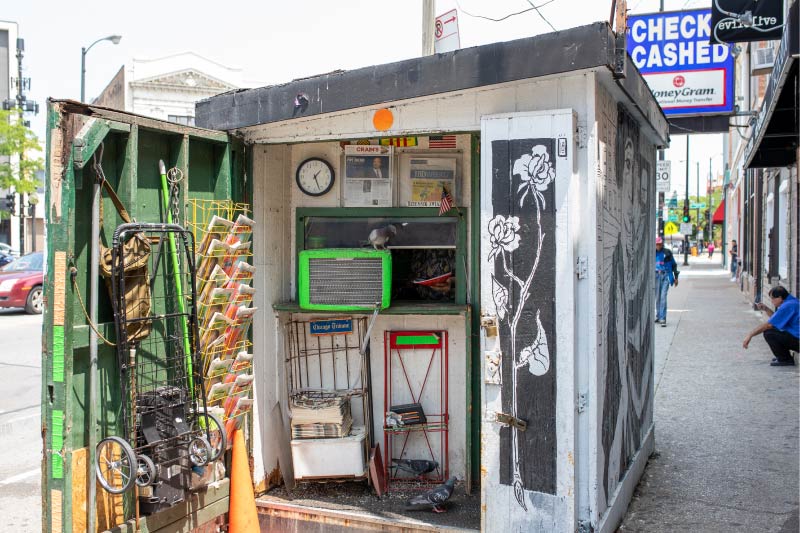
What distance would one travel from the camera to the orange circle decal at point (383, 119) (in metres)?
4.67

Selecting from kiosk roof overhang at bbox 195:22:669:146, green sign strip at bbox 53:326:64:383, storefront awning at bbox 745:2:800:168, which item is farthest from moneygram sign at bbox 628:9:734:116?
green sign strip at bbox 53:326:64:383

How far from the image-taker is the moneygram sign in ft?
43.7

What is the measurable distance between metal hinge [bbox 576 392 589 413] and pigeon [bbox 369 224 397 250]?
1.93 meters

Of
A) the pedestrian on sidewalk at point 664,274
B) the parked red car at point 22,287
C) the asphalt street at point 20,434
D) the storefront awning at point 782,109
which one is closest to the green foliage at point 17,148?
the parked red car at point 22,287

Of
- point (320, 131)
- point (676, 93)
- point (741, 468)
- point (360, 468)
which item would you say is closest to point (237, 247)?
point (320, 131)

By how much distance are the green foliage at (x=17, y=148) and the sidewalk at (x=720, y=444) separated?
26.5m

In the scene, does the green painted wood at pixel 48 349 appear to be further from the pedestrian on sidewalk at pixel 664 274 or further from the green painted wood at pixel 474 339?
the pedestrian on sidewalk at pixel 664 274

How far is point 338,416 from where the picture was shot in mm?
5457

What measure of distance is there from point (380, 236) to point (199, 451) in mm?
2053

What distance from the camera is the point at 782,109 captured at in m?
9.01

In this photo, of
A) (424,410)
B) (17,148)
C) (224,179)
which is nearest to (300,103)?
(224,179)

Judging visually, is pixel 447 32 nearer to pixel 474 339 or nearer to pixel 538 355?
pixel 474 339

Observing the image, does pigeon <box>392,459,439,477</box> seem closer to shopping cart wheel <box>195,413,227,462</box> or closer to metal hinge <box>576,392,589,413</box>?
shopping cart wheel <box>195,413,227,462</box>

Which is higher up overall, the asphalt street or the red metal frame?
the red metal frame
